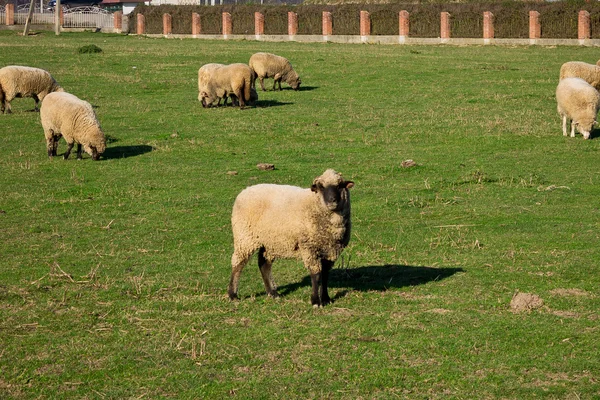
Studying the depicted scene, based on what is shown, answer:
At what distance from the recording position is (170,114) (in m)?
26.6

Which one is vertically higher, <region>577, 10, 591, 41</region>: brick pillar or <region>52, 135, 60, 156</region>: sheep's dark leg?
<region>577, 10, 591, 41</region>: brick pillar

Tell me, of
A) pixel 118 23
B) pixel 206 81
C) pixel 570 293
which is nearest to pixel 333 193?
pixel 570 293

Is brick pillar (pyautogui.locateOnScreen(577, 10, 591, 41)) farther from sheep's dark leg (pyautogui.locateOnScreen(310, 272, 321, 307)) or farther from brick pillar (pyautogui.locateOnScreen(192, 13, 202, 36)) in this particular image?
sheep's dark leg (pyautogui.locateOnScreen(310, 272, 321, 307))

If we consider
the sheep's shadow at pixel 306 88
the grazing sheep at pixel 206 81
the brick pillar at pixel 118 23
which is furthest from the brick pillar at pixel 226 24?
the grazing sheep at pixel 206 81

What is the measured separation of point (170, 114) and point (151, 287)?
15.8 m

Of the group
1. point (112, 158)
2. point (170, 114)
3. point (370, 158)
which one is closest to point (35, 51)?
point (170, 114)

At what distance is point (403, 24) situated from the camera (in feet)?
207

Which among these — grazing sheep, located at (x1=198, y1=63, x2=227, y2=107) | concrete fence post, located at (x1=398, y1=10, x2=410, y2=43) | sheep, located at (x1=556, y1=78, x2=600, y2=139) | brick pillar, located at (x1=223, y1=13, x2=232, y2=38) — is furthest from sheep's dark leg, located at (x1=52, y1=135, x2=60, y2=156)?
brick pillar, located at (x1=223, y1=13, x2=232, y2=38)

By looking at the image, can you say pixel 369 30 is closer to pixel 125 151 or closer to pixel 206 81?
pixel 206 81

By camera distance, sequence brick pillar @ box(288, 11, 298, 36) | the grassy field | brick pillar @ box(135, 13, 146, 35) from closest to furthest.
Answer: the grassy field → brick pillar @ box(288, 11, 298, 36) → brick pillar @ box(135, 13, 146, 35)

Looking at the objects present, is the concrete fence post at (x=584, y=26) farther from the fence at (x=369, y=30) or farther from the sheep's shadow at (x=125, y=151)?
the sheep's shadow at (x=125, y=151)

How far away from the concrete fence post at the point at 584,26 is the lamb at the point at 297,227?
161 ft

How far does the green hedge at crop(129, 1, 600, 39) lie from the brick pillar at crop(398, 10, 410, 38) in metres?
0.54

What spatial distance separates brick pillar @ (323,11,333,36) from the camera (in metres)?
66.4
